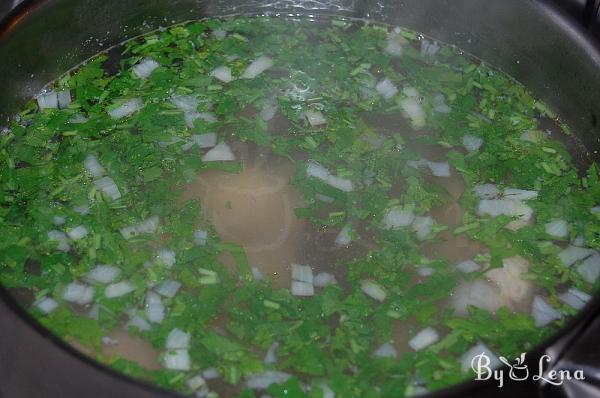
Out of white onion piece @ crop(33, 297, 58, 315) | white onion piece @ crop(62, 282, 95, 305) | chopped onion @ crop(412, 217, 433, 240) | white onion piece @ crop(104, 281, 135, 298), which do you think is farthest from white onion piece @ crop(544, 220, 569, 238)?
white onion piece @ crop(33, 297, 58, 315)

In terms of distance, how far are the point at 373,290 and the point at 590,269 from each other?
0.77 m

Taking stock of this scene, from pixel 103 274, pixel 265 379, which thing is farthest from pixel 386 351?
pixel 103 274

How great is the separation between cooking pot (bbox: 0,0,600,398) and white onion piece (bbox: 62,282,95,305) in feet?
1.51

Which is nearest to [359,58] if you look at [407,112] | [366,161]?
[407,112]

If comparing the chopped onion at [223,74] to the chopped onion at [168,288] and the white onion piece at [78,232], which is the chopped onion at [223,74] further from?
the chopped onion at [168,288]

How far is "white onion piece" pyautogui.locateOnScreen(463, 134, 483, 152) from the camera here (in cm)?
287

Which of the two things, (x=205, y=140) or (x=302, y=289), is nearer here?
(x=302, y=289)

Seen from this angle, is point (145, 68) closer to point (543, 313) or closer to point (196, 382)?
point (196, 382)

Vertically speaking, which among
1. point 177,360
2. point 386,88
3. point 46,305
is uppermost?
point 386,88

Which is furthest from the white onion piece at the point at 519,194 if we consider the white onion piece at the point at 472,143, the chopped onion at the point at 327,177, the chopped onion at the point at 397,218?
the chopped onion at the point at 327,177

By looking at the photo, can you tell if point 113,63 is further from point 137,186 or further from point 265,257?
point 265,257

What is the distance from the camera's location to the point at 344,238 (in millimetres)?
2555

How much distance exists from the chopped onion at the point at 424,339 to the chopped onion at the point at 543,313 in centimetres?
34

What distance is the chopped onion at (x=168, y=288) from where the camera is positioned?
7.66 feet
